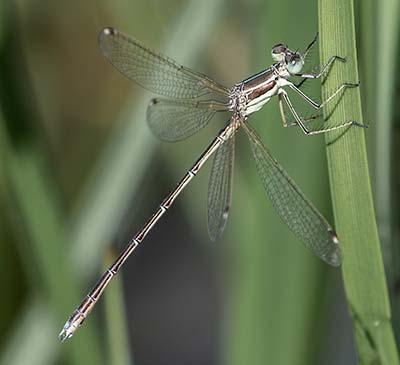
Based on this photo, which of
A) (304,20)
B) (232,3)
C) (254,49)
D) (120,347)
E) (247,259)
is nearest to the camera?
(120,347)

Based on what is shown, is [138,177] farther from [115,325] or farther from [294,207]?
[115,325]

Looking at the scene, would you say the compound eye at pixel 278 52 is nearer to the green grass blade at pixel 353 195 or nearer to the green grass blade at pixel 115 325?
the green grass blade at pixel 353 195

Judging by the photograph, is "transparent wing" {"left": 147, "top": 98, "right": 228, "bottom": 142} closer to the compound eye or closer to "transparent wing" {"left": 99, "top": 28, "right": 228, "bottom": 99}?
"transparent wing" {"left": 99, "top": 28, "right": 228, "bottom": 99}

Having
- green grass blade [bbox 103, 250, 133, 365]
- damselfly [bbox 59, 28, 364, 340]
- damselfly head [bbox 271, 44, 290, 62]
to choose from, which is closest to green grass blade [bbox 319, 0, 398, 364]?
damselfly [bbox 59, 28, 364, 340]

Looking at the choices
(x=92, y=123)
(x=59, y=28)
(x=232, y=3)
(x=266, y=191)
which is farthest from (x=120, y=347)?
(x=59, y=28)

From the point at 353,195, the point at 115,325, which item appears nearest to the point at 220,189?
the point at 115,325

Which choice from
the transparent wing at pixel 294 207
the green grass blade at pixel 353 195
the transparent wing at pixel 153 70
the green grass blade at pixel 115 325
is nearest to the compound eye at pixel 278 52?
the transparent wing at pixel 294 207

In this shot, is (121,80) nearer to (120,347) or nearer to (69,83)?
(69,83)
